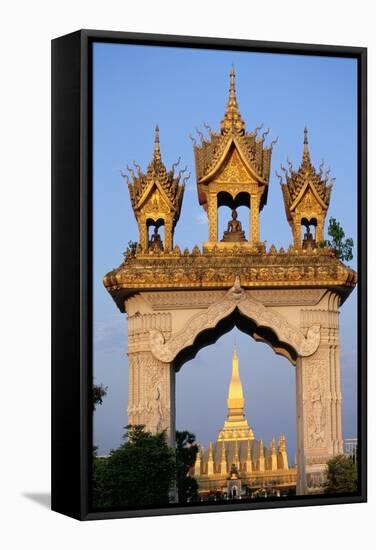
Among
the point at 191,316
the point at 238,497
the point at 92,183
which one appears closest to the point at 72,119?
the point at 92,183

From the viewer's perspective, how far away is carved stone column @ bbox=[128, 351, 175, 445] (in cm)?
1661

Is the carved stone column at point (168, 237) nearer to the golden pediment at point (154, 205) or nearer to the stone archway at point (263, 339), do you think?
the golden pediment at point (154, 205)

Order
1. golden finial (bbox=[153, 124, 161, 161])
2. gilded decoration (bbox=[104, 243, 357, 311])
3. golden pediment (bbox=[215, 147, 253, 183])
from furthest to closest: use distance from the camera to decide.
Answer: golden pediment (bbox=[215, 147, 253, 183]) → gilded decoration (bbox=[104, 243, 357, 311]) → golden finial (bbox=[153, 124, 161, 161])

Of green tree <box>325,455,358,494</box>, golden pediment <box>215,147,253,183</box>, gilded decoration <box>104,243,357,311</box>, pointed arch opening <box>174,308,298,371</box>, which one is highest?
golden pediment <box>215,147,253,183</box>

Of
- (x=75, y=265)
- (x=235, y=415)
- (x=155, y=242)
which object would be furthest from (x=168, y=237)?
(x=235, y=415)

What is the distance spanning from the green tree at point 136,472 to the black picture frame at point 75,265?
10 centimetres

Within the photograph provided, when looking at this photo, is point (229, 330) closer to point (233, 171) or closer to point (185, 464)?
point (185, 464)

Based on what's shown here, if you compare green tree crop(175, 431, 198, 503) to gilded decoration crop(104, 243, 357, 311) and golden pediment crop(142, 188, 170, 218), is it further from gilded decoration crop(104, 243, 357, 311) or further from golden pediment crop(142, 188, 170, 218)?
golden pediment crop(142, 188, 170, 218)

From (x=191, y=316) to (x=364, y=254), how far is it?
145 cm

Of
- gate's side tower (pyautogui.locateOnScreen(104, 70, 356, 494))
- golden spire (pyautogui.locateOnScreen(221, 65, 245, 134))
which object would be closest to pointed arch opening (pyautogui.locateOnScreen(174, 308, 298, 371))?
gate's side tower (pyautogui.locateOnScreen(104, 70, 356, 494))

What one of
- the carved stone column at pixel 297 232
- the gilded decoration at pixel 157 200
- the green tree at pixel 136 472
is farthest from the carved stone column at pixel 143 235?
the green tree at pixel 136 472

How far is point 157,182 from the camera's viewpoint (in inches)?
661

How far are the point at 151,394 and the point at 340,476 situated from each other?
63.8 inches

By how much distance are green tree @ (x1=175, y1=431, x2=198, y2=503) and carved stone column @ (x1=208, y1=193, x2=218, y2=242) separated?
4.94 ft
